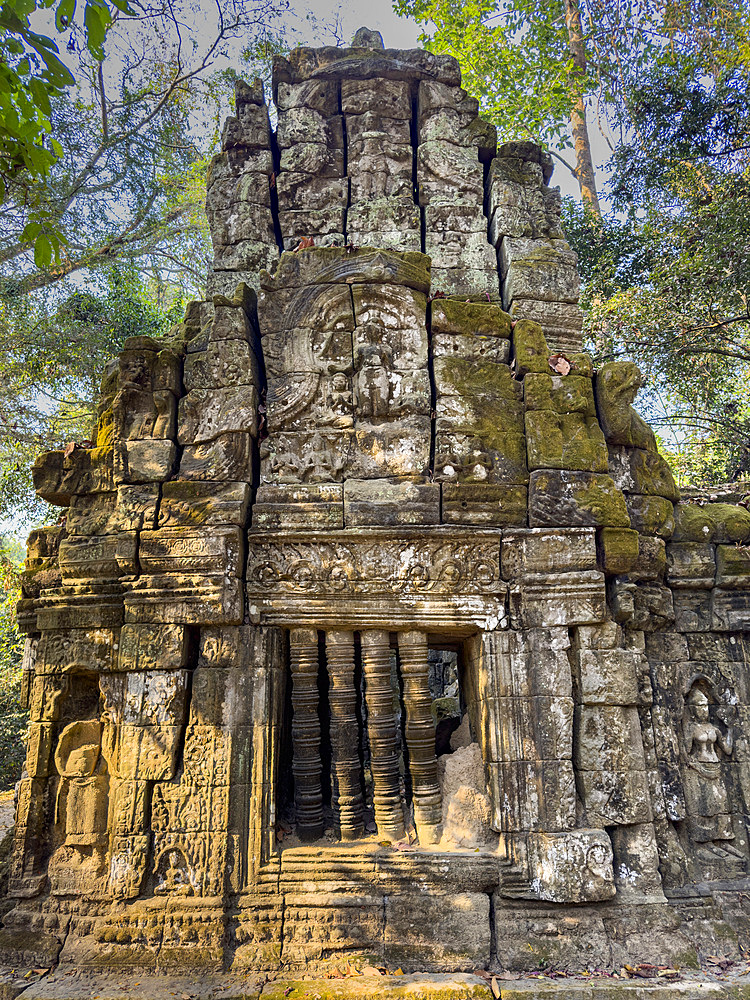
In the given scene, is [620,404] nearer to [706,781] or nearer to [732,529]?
[732,529]

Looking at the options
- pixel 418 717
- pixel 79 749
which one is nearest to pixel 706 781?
pixel 418 717

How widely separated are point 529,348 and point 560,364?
0.29 metres

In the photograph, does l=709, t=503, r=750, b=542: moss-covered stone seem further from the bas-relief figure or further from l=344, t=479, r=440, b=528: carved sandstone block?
l=344, t=479, r=440, b=528: carved sandstone block

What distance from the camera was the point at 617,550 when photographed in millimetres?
4938

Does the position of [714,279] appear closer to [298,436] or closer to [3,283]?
[298,436]

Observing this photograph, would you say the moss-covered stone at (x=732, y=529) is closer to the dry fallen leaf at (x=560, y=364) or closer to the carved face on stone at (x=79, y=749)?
the dry fallen leaf at (x=560, y=364)

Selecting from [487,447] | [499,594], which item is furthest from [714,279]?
[499,594]

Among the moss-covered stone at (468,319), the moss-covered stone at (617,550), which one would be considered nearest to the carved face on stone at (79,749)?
the moss-covered stone at (617,550)

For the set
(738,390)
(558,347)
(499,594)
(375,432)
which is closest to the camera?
(499,594)

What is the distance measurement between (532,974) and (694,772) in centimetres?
187

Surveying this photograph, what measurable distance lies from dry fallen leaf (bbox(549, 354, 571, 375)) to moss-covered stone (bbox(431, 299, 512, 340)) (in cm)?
45

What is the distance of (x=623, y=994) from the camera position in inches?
158

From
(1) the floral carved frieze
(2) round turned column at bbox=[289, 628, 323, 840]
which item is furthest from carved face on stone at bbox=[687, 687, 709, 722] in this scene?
(2) round turned column at bbox=[289, 628, 323, 840]

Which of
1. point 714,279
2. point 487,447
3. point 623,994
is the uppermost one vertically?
point 714,279
